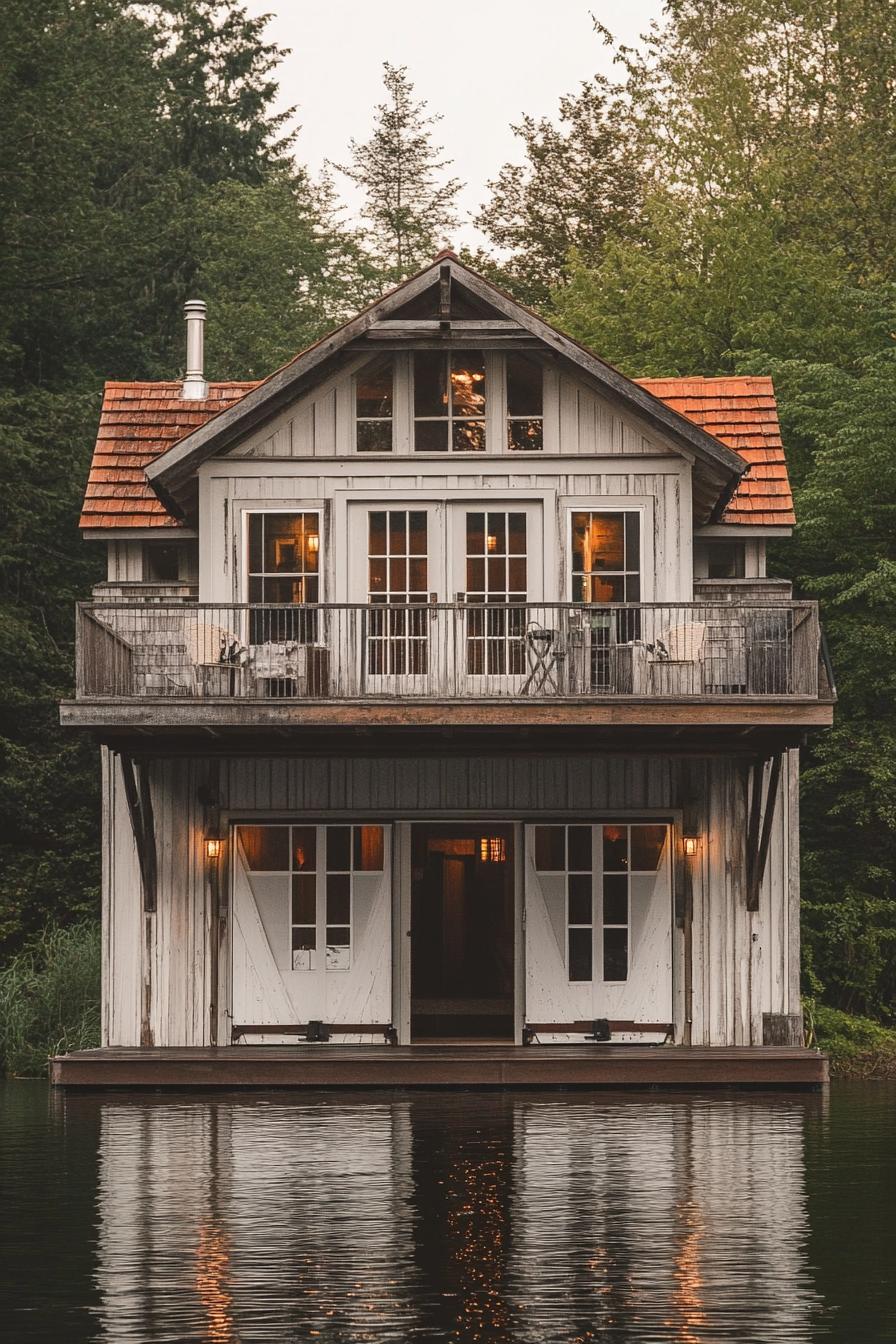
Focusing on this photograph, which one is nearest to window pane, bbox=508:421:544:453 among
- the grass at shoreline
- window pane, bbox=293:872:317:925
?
window pane, bbox=293:872:317:925

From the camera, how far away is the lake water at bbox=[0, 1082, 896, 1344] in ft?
33.8

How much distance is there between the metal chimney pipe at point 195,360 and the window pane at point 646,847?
6995 mm

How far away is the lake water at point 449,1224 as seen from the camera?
1031cm

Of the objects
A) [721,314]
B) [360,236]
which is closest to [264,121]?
[360,236]

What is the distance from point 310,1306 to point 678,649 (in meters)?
11.6

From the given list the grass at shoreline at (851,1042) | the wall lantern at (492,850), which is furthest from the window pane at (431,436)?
the wall lantern at (492,850)

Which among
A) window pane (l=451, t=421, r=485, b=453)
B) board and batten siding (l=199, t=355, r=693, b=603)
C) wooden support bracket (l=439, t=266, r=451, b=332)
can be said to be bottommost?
board and batten siding (l=199, t=355, r=693, b=603)

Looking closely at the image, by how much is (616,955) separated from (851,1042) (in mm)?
4744

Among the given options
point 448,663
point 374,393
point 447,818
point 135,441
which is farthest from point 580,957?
point 135,441

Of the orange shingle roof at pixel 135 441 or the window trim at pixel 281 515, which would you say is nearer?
the window trim at pixel 281 515

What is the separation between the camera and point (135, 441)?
24.2 metres

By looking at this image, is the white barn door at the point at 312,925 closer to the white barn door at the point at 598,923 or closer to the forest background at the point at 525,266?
the white barn door at the point at 598,923

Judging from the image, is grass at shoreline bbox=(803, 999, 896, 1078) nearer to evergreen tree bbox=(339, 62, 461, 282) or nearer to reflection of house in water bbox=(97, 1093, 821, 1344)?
reflection of house in water bbox=(97, 1093, 821, 1344)

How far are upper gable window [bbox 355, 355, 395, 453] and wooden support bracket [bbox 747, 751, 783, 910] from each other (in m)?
5.07
